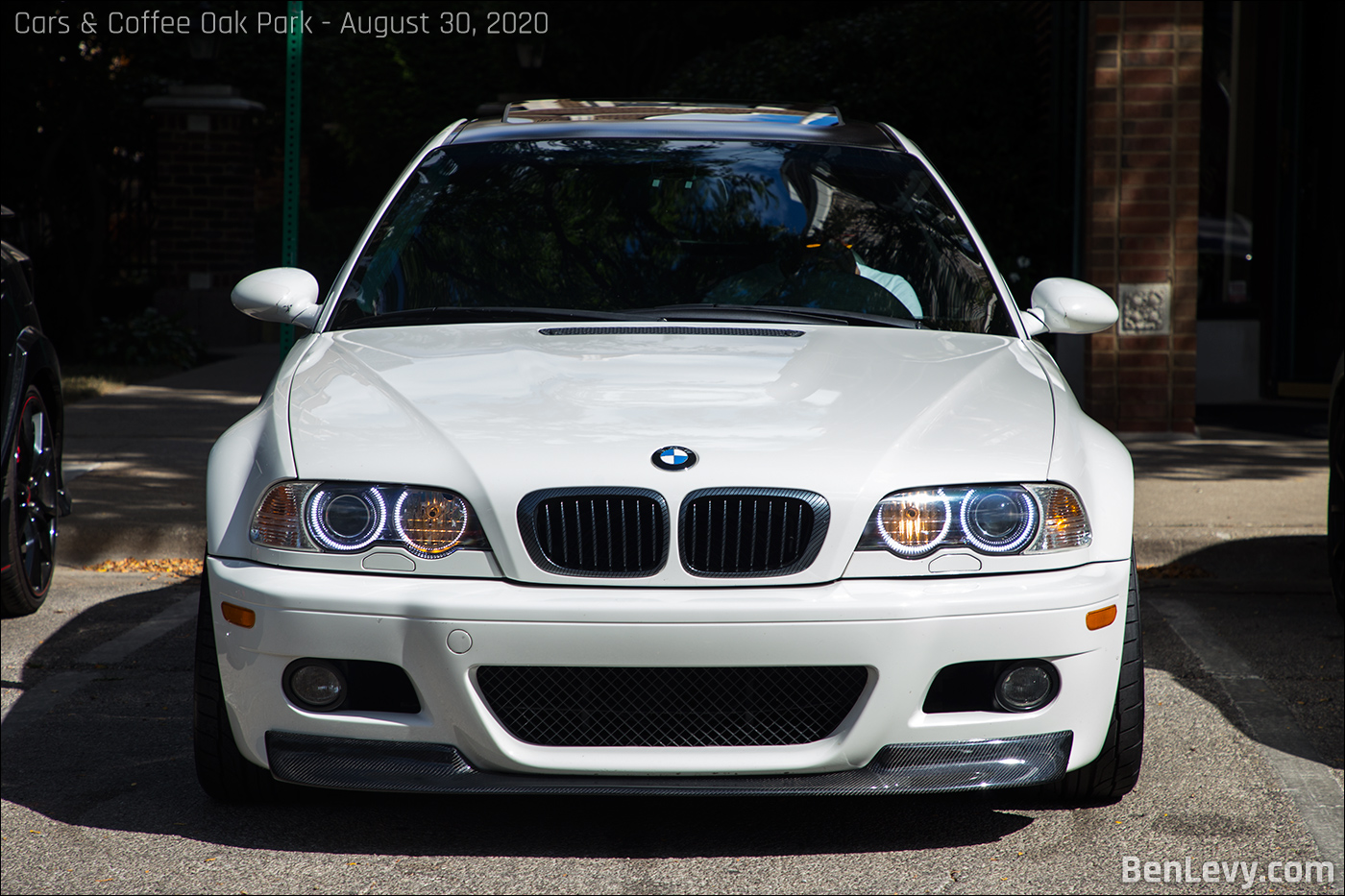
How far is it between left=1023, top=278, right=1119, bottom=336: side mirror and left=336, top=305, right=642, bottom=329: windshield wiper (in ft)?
3.79

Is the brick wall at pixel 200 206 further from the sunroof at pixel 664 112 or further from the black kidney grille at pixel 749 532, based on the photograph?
the black kidney grille at pixel 749 532

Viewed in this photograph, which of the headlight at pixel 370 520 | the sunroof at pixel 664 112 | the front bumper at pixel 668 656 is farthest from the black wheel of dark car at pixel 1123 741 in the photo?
the sunroof at pixel 664 112

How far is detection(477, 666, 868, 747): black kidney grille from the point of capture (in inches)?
108

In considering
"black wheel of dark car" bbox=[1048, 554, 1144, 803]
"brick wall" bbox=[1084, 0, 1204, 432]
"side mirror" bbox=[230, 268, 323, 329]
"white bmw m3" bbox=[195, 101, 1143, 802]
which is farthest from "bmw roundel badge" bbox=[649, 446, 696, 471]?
"brick wall" bbox=[1084, 0, 1204, 432]

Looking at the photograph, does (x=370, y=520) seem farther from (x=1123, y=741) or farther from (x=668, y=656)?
(x=1123, y=741)

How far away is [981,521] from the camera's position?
9.17 feet

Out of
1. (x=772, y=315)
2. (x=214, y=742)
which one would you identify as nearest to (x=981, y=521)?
(x=772, y=315)

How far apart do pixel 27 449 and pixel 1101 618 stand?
374cm

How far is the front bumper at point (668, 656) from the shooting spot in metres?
2.67

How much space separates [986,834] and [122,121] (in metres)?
13.9

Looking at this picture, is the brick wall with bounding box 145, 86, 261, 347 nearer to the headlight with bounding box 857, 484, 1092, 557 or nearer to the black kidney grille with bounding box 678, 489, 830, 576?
the black kidney grille with bounding box 678, 489, 830, 576

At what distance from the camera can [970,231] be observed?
394 centimetres

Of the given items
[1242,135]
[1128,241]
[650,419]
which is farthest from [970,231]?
[1242,135]

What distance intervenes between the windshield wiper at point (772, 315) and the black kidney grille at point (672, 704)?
1.17 meters
